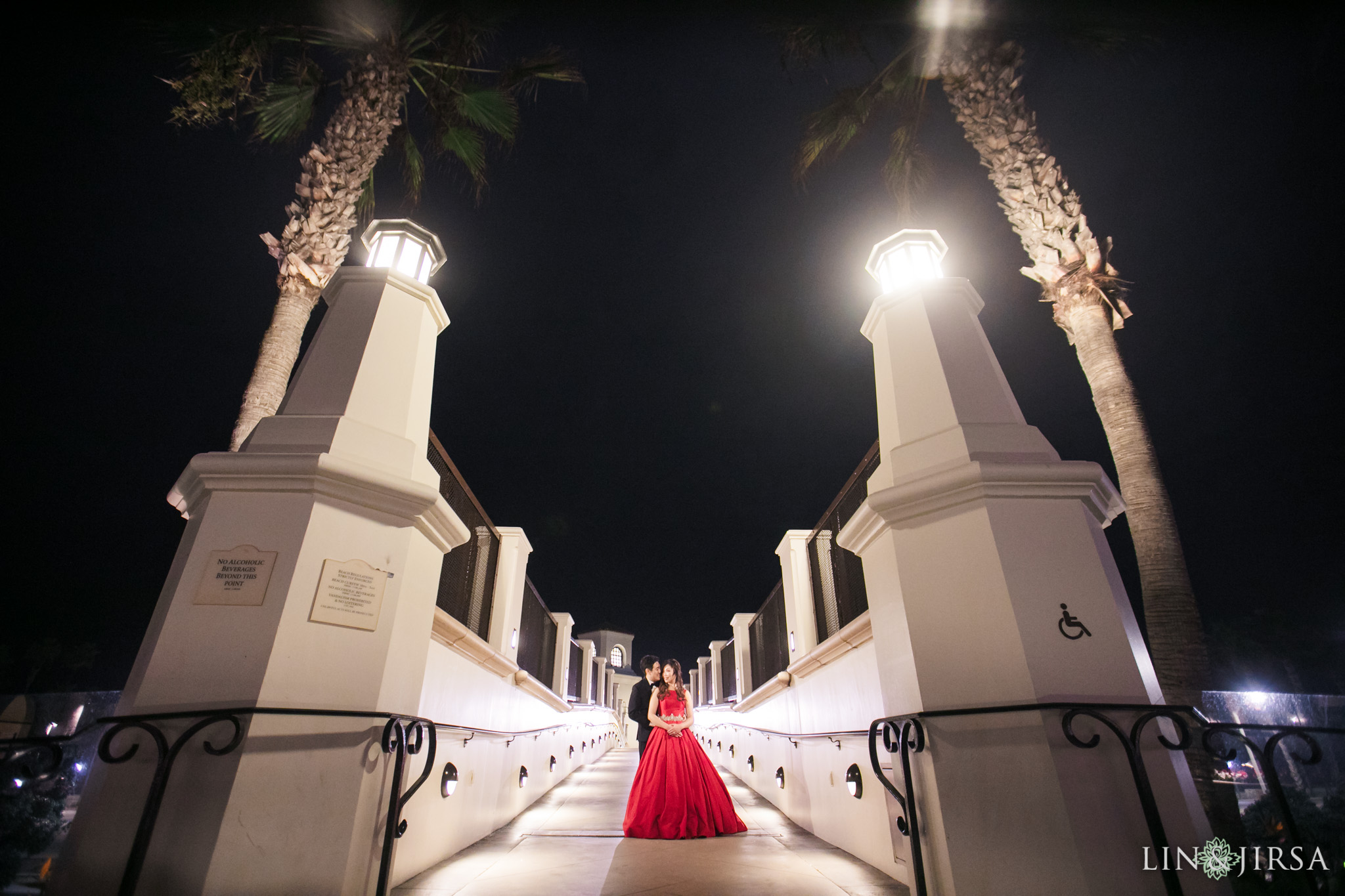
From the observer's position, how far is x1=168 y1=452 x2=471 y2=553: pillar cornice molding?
2.90 m

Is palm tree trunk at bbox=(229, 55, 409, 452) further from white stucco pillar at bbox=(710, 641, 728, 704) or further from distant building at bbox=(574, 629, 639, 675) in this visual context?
distant building at bbox=(574, 629, 639, 675)

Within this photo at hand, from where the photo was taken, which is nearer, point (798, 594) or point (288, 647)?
point (288, 647)

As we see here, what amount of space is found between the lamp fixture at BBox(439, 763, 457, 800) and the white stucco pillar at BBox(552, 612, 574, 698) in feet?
26.9

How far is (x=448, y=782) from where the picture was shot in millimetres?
4004

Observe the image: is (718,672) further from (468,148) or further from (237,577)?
(237,577)

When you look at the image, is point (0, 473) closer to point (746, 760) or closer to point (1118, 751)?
point (746, 760)

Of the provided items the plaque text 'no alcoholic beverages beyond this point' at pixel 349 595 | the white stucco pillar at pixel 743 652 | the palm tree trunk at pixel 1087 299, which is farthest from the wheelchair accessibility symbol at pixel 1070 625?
the white stucco pillar at pixel 743 652

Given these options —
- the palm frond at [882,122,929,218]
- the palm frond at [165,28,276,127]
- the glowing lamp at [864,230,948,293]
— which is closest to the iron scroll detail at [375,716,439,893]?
the glowing lamp at [864,230,948,293]

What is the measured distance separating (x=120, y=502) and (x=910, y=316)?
34208 millimetres

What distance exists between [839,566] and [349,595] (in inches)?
171

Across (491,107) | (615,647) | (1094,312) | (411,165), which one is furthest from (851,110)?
(615,647)

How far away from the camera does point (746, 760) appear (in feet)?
33.4

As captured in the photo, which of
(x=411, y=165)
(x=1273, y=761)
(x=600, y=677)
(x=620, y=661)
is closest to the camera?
(x=1273, y=761)

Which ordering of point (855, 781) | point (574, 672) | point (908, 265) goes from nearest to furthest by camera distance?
point (855, 781) → point (908, 265) → point (574, 672)
